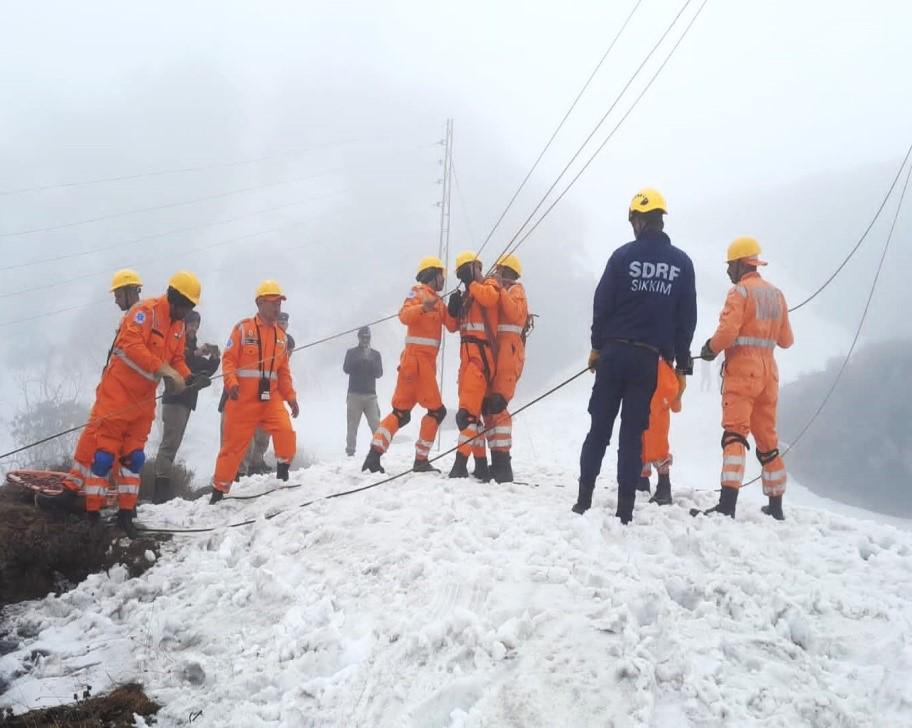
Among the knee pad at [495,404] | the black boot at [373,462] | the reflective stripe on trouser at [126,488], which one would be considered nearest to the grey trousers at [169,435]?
the reflective stripe on trouser at [126,488]

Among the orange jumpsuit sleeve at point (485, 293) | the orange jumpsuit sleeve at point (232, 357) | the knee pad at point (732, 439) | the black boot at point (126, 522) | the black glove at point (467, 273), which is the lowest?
the black boot at point (126, 522)

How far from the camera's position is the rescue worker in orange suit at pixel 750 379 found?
511cm

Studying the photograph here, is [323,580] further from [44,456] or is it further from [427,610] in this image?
[44,456]

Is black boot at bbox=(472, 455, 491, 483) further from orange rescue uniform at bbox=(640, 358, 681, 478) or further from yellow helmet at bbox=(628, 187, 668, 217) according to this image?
yellow helmet at bbox=(628, 187, 668, 217)

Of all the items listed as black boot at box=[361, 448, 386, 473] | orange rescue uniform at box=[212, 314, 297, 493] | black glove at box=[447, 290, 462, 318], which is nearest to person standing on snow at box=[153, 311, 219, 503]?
orange rescue uniform at box=[212, 314, 297, 493]

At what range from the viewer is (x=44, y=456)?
93.2ft

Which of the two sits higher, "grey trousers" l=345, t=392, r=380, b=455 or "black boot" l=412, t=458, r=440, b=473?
"black boot" l=412, t=458, r=440, b=473

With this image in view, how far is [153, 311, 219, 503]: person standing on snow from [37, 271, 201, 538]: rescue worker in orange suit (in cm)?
156

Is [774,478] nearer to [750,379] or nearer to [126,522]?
[750,379]

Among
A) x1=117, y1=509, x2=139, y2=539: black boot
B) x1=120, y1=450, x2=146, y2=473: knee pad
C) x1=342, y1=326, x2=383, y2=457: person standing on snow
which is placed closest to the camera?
x1=117, y1=509, x2=139, y2=539: black boot

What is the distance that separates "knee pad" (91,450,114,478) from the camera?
4949 mm

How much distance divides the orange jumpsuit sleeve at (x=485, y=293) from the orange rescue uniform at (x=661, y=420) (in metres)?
1.60

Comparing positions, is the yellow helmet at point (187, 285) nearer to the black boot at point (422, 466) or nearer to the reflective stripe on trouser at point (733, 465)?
the black boot at point (422, 466)

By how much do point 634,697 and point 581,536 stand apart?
1.53 m
